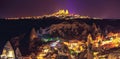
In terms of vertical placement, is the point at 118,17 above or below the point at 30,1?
below

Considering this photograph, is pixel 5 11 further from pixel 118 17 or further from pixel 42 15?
pixel 118 17

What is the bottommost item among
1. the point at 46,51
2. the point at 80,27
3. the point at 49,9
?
the point at 46,51

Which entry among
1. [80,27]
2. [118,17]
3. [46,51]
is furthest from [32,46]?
[118,17]

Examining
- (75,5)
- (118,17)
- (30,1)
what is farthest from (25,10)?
(118,17)

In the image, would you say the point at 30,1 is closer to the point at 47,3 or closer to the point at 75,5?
the point at 47,3

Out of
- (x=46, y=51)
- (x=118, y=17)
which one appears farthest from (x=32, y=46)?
(x=118, y=17)

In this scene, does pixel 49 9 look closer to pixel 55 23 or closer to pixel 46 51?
pixel 55 23

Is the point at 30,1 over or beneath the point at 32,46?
over
